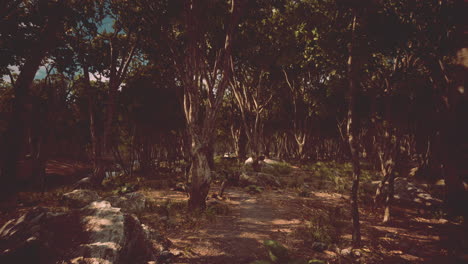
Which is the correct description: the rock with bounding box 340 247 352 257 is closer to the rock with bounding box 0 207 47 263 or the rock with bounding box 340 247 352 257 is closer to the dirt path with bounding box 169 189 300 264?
the dirt path with bounding box 169 189 300 264

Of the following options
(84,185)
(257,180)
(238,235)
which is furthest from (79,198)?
(257,180)

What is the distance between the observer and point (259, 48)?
1641cm

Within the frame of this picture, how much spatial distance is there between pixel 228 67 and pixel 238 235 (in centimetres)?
623

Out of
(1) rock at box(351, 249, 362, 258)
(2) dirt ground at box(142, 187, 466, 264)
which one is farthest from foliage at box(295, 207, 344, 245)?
(1) rock at box(351, 249, 362, 258)

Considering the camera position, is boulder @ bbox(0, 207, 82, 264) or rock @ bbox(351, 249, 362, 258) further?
rock @ bbox(351, 249, 362, 258)

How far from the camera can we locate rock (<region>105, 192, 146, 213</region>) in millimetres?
8422

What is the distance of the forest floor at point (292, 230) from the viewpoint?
18.8 ft

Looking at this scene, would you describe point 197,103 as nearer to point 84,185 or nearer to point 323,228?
point 323,228

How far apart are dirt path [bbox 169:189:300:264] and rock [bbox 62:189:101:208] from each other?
5.67 m

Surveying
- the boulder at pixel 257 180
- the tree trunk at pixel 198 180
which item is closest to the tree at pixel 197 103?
the tree trunk at pixel 198 180

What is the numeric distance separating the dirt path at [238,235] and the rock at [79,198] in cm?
567

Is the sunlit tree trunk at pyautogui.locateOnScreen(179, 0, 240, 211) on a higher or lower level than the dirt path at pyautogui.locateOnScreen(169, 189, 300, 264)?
higher

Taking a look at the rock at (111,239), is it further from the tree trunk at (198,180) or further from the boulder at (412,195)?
the boulder at (412,195)

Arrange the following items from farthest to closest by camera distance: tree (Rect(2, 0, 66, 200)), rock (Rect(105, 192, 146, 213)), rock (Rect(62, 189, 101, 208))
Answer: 1. rock (Rect(62, 189, 101, 208))
2. rock (Rect(105, 192, 146, 213))
3. tree (Rect(2, 0, 66, 200))
